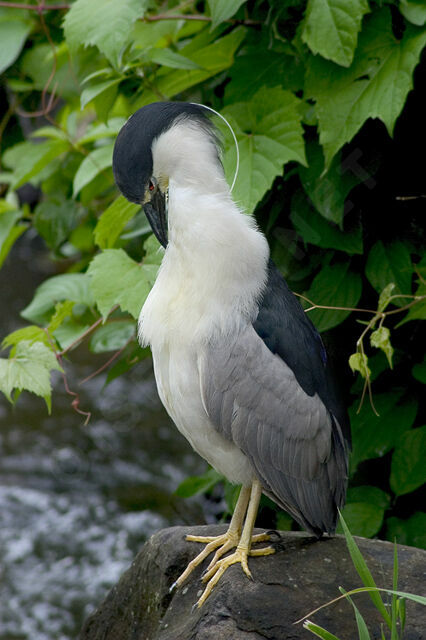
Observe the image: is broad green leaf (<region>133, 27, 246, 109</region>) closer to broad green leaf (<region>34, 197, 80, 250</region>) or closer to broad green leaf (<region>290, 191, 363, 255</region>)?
broad green leaf (<region>290, 191, 363, 255</region>)

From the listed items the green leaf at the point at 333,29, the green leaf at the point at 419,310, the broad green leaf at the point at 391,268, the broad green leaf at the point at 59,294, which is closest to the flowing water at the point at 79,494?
the broad green leaf at the point at 59,294

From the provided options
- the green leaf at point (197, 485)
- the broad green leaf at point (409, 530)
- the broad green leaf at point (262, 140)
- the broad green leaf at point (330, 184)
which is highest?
the broad green leaf at point (262, 140)

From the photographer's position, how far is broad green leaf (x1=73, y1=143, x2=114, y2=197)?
10.2 ft

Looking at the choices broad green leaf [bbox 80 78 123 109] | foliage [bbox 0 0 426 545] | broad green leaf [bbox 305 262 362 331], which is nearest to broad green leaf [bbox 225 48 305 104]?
foliage [bbox 0 0 426 545]

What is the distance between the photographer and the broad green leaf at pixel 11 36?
329 cm

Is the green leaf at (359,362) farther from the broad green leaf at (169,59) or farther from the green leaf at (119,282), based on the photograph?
the broad green leaf at (169,59)

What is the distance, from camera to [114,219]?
2.77 metres

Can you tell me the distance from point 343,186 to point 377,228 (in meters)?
0.25

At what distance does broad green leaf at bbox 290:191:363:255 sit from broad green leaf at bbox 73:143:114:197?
785 millimetres

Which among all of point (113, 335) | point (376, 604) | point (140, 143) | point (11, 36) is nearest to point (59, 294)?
point (113, 335)

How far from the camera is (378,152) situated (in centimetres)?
276

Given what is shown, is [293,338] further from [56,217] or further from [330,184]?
[56,217]

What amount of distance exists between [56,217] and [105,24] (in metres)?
1.28

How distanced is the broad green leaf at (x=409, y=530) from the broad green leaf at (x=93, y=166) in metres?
1.63
